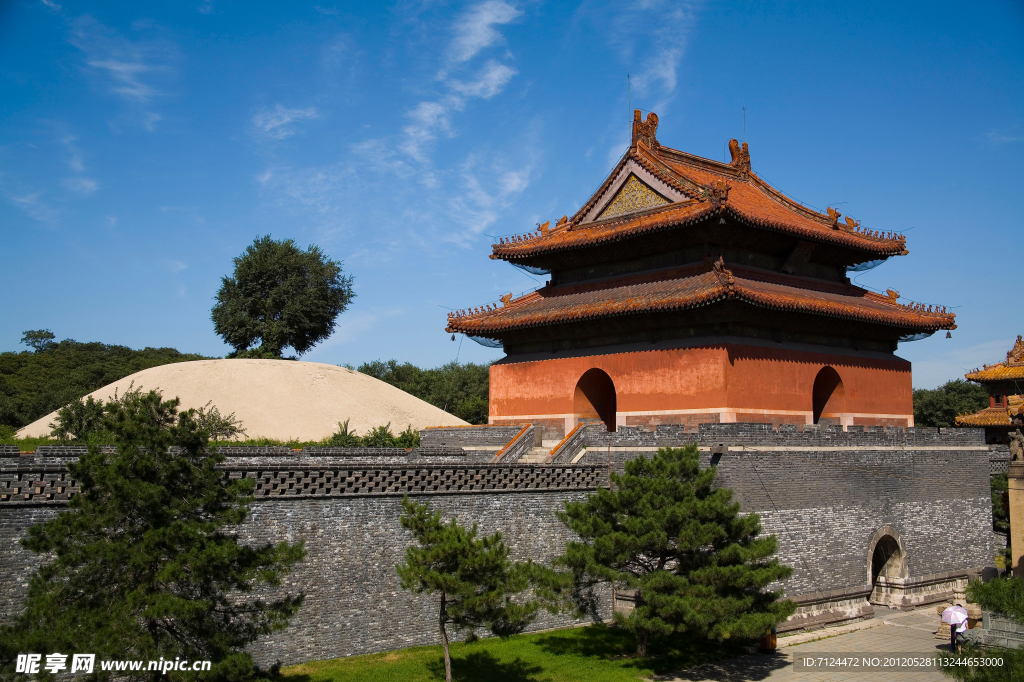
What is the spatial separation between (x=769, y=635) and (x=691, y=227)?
8.61 m

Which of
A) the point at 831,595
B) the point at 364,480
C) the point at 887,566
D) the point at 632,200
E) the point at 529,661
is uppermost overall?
the point at 632,200

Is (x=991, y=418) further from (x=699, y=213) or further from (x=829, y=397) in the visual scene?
(x=699, y=213)

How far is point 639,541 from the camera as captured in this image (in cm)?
1199

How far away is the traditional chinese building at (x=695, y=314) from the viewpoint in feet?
57.9

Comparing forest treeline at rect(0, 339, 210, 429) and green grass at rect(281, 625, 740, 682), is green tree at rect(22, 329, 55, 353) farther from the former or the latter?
green grass at rect(281, 625, 740, 682)

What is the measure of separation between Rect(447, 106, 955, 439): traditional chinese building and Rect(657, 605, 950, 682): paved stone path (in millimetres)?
4413

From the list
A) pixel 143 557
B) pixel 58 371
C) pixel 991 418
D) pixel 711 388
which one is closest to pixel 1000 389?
pixel 991 418

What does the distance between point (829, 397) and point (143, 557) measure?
16.4 metres

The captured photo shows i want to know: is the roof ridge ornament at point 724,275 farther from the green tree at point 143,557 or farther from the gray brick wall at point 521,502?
the green tree at point 143,557

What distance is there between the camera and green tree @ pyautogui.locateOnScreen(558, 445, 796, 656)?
11.7 meters

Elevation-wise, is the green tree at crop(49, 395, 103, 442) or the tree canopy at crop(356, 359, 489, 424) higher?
the tree canopy at crop(356, 359, 489, 424)

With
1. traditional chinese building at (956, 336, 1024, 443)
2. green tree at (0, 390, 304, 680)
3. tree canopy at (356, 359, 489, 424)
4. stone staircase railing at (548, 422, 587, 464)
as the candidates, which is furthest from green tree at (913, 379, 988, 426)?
green tree at (0, 390, 304, 680)

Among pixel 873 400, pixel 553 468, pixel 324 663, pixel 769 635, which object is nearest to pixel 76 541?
pixel 324 663

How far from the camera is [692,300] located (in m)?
17.0
